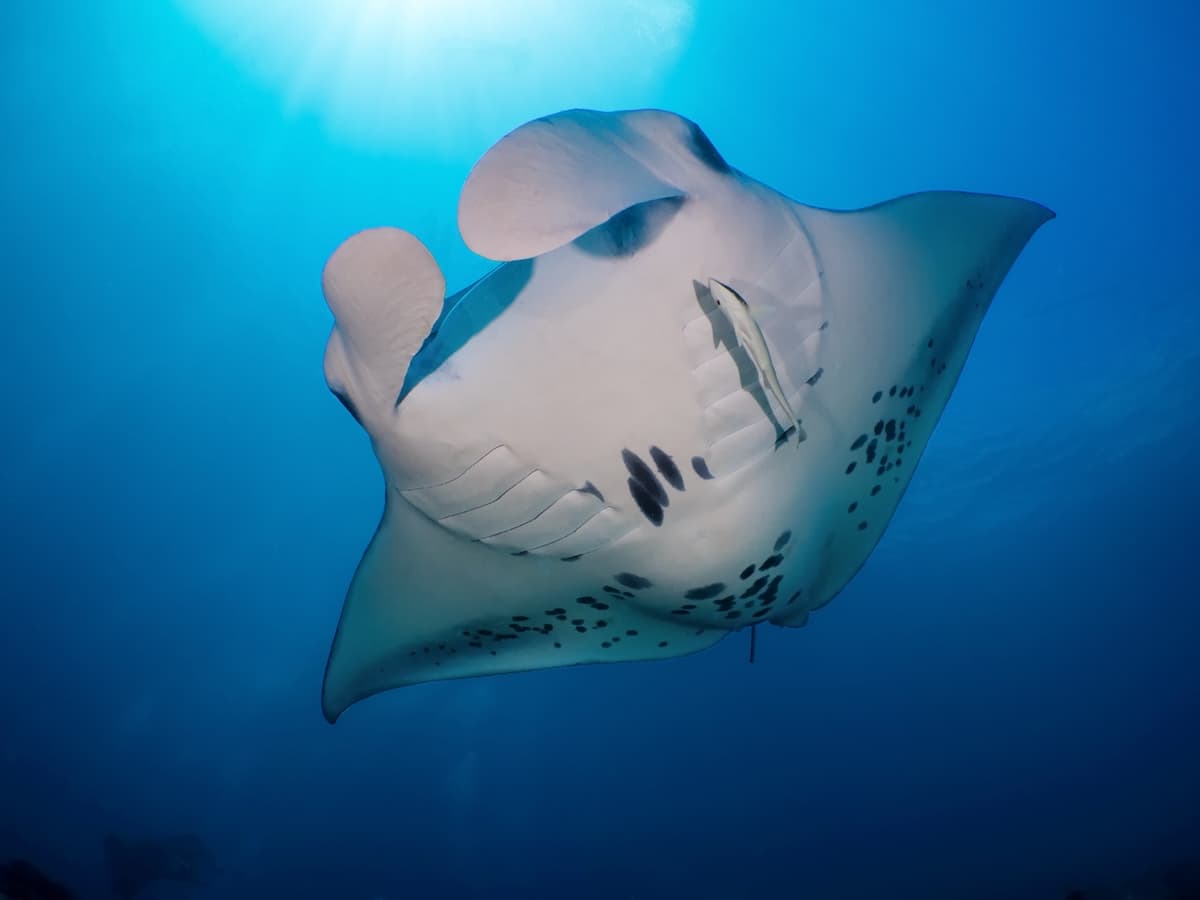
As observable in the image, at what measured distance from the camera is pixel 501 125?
28.7 ft

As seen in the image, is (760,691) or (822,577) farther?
(760,691)

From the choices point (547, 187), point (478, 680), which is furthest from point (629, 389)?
point (478, 680)

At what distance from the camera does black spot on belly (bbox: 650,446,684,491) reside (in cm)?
153

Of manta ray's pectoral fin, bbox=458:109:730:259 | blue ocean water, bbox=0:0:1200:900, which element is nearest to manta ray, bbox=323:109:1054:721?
manta ray's pectoral fin, bbox=458:109:730:259

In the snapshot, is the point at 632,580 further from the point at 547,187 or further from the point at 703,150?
the point at 547,187

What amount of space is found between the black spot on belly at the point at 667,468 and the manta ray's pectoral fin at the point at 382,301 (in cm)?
60

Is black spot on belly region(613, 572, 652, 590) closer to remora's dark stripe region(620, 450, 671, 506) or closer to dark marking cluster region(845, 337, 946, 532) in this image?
remora's dark stripe region(620, 450, 671, 506)

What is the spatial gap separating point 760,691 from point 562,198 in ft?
75.4

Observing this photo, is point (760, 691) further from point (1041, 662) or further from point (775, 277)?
point (775, 277)

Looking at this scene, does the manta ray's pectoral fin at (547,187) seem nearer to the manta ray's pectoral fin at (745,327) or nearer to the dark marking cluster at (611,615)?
the manta ray's pectoral fin at (745,327)

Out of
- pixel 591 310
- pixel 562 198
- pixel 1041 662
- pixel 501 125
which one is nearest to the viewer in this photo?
pixel 562 198

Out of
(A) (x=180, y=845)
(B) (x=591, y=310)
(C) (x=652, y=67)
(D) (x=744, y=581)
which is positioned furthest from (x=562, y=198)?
(A) (x=180, y=845)

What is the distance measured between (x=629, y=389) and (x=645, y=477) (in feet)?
0.91

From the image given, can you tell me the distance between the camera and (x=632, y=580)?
187cm
